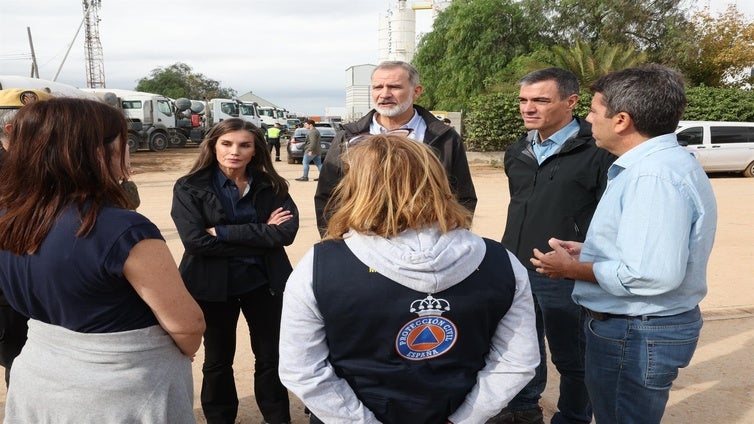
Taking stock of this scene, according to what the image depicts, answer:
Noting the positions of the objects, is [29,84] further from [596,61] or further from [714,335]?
[714,335]

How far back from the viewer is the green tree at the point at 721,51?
23672mm

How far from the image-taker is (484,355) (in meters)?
1.76

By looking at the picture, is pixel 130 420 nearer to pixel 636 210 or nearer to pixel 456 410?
pixel 456 410

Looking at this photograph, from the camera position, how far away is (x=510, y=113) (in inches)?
772

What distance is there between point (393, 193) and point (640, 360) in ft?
3.74

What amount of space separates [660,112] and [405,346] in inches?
47.3

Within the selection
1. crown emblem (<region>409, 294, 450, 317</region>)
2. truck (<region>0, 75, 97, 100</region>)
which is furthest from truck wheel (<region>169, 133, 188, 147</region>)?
crown emblem (<region>409, 294, 450, 317</region>)

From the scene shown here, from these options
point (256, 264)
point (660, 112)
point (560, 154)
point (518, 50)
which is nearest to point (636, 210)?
point (660, 112)

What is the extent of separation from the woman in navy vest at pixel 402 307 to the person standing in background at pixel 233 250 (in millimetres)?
1356

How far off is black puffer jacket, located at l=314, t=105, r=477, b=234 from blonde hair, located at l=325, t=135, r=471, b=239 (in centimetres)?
156

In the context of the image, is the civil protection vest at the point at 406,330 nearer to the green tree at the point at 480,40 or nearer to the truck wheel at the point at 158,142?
the truck wheel at the point at 158,142

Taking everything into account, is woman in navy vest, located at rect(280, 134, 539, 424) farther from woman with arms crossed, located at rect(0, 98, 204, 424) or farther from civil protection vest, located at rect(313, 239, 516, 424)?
woman with arms crossed, located at rect(0, 98, 204, 424)

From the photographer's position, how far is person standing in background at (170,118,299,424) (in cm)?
291

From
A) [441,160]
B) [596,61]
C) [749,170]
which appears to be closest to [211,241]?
[441,160]
